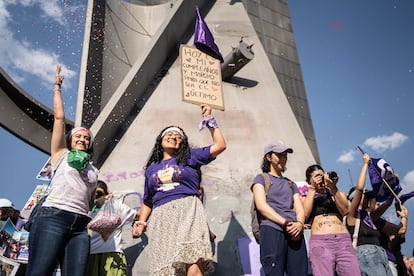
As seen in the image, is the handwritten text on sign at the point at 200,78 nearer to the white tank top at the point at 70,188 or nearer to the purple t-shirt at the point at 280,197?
the purple t-shirt at the point at 280,197

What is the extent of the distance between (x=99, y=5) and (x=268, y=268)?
23.9 feet

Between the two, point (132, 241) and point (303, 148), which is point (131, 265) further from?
point (303, 148)

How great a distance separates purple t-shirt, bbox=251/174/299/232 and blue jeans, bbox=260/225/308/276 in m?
0.09

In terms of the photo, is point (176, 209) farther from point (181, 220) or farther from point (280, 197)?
point (280, 197)

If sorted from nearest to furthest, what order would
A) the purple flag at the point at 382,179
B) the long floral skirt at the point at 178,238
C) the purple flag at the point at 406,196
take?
the long floral skirt at the point at 178,238
the purple flag at the point at 382,179
the purple flag at the point at 406,196

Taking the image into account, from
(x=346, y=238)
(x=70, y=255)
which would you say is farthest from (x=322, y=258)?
(x=70, y=255)

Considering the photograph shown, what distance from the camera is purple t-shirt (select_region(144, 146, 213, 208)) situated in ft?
9.25

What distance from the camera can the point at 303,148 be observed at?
6336 millimetres

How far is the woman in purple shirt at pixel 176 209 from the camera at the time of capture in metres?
2.51

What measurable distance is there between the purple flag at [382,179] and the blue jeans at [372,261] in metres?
0.77

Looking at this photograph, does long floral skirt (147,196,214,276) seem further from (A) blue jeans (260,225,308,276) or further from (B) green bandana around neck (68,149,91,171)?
(B) green bandana around neck (68,149,91,171)

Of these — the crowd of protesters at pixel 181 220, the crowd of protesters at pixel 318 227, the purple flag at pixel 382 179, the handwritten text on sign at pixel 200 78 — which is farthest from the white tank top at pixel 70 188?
the purple flag at pixel 382 179

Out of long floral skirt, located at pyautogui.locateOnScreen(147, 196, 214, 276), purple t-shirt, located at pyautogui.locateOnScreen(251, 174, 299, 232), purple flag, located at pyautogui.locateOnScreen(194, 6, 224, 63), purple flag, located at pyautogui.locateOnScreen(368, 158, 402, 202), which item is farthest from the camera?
purple flag, located at pyautogui.locateOnScreen(194, 6, 224, 63)

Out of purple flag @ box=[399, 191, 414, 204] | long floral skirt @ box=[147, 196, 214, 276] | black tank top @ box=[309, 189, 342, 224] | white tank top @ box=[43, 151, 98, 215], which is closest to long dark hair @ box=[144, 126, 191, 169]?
long floral skirt @ box=[147, 196, 214, 276]
